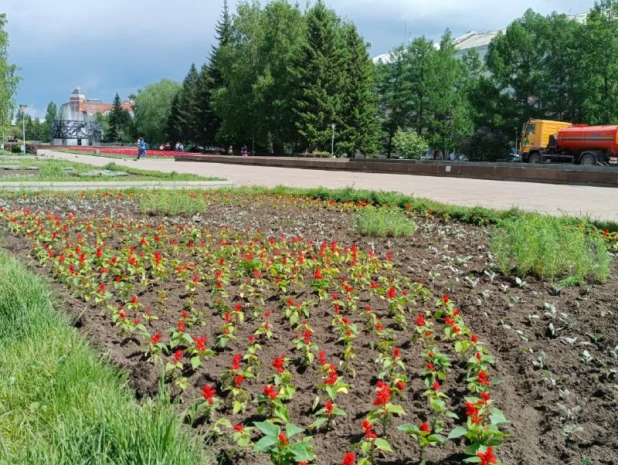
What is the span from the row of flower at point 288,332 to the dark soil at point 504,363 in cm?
4

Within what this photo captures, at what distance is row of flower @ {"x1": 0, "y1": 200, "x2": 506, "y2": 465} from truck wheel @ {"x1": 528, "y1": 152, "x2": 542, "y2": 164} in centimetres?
3157

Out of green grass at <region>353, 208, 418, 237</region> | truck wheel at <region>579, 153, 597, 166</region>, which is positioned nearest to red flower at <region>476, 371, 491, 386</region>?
green grass at <region>353, 208, 418, 237</region>

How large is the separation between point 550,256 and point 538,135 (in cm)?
3293

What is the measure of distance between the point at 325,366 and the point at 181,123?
246ft

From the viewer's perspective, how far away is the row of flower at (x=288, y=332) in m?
2.48

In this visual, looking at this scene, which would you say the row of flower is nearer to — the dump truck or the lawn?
the lawn

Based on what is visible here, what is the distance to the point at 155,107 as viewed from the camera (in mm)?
87375

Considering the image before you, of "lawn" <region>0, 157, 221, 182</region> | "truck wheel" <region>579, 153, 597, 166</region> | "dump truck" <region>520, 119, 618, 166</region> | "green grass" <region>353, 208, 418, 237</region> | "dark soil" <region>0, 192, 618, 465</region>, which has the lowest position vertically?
"dark soil" <region>0, 192, 618, 465</region>

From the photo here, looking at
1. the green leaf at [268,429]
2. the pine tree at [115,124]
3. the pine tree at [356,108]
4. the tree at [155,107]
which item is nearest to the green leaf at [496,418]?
the green leaf at [268,429]

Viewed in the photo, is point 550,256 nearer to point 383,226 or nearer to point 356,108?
point 383,226

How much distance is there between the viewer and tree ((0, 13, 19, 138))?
36625 millimetres

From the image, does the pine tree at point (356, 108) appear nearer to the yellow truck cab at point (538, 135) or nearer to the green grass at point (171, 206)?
the yellow truck cab at point (538, 135)

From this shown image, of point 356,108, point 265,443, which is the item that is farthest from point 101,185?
point 356,108

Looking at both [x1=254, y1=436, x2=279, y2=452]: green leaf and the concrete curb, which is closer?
[x1=254, y1=436, x2=279, y2=452]: green leaf
